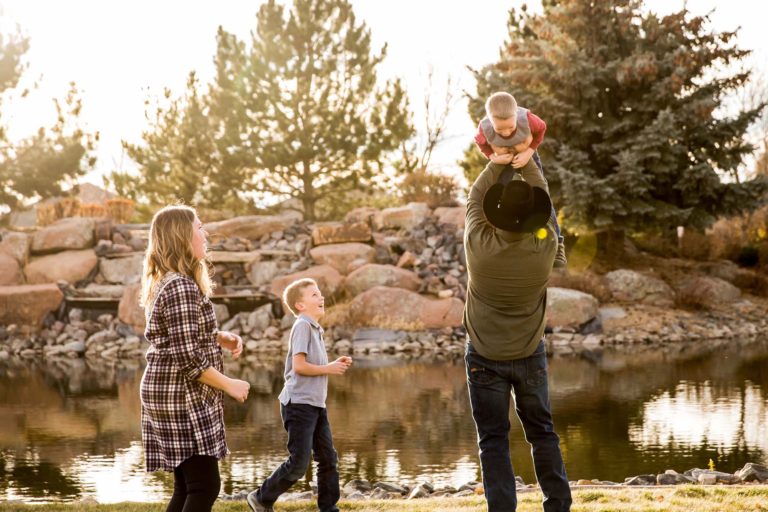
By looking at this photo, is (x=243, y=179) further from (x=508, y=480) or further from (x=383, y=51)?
(x=508, y=480)

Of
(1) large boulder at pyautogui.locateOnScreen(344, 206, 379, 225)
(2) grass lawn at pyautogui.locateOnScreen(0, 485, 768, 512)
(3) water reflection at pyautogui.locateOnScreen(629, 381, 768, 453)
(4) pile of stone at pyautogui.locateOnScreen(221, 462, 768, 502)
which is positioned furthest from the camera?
(1) large boulder at pyautogui.locateOnScreen(344, 206, 379, 225)

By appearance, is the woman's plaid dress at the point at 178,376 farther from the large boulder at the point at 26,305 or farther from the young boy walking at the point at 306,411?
the large boulder at the point at 26,305

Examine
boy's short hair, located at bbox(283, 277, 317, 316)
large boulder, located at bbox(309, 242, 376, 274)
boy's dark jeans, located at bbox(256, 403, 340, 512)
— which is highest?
large boulder, located at bbox(309, 242, 376, 274)

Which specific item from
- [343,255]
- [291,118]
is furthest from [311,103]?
[343,255]

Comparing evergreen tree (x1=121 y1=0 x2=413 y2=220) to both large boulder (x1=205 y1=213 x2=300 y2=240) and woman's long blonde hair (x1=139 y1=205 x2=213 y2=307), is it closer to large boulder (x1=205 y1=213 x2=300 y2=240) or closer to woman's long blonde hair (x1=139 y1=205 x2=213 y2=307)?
large boulder (x1=205 y1=213 x2=300 y2=240)

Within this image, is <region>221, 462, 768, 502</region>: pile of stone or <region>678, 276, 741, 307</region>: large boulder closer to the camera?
<region>221, 462, 768, 502</region>: pile of stone

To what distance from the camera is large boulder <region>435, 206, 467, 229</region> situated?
814 inches

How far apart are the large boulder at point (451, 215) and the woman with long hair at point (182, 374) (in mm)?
17220

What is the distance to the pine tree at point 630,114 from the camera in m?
18.5

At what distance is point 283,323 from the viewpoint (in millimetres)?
17031

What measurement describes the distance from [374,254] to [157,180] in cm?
1085

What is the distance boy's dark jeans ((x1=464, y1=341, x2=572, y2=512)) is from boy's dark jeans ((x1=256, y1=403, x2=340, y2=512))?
0.96m

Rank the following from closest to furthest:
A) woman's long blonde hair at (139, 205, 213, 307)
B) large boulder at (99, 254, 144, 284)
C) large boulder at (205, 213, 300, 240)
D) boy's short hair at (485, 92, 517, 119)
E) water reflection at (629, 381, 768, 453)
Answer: woman's long blonde hair at (139, 205, 213, 307)
boy's short hair at (485, 92, 517, 119)
water reflection at (629, 381, 768, 453)
large boulder at (99, 254, 144, 284)
large boulder at (205, 213, 300, 240)

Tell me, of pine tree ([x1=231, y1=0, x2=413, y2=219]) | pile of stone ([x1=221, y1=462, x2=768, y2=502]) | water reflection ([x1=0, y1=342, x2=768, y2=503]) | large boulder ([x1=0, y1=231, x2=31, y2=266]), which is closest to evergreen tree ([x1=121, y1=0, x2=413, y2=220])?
pine tree ([x1=231, y1=0, x2=413, y2=219])
